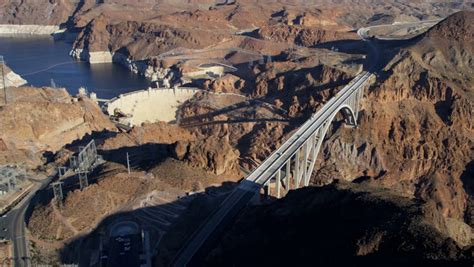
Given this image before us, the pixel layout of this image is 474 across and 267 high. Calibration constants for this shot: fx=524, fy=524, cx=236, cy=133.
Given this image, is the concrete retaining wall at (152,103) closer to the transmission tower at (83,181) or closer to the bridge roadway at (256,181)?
the bridge roadway at (256,181)

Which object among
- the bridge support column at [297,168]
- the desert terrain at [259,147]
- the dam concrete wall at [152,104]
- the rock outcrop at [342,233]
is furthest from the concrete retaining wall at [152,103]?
the rock outcrop at [342,233]

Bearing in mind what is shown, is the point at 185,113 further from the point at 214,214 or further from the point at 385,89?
the point at 214,214

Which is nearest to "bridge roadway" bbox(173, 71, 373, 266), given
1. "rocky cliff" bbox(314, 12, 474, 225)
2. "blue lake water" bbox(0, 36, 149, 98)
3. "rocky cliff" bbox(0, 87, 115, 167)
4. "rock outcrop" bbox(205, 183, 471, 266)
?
"rock outcrop" bbox(205, 183, 471, 266)

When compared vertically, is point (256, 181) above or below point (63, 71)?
above

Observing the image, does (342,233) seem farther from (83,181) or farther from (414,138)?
(414,138)

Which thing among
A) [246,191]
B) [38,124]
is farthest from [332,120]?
[38,124]

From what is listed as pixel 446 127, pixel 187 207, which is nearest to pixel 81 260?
pixel 187 207
